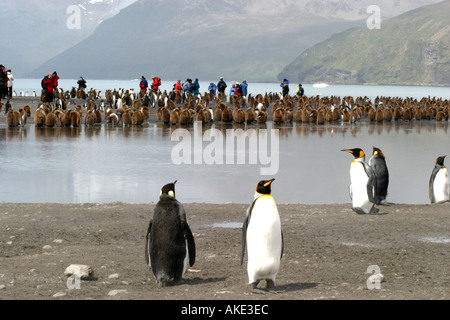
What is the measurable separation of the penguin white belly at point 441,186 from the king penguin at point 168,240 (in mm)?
6221

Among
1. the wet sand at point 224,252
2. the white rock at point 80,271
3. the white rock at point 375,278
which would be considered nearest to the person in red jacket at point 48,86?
the wet sand at point 224,252

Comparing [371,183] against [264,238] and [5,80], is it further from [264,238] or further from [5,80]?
[5,80]

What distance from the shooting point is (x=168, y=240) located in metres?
6.28

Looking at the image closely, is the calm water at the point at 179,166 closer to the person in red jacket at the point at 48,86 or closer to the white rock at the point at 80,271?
the white rock at the point at 80,271

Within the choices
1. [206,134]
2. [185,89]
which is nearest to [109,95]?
[185,89]

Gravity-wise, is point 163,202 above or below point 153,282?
above

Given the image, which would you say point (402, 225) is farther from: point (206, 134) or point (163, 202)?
point (206, 134)

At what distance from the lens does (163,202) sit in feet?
20.6

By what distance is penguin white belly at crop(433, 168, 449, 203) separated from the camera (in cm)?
1136

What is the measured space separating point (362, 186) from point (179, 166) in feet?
22.7

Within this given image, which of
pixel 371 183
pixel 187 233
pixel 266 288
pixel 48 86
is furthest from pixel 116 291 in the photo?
pixel 48 86

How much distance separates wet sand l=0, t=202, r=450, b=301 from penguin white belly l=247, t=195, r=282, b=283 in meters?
0.21
